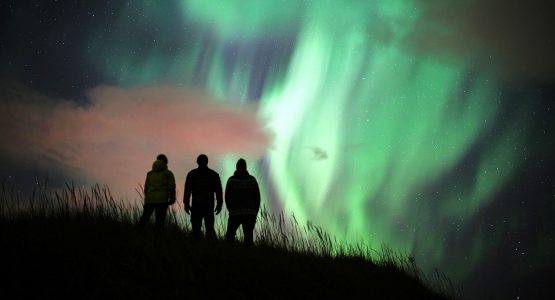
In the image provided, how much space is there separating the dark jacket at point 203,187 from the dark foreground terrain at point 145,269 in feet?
2.98

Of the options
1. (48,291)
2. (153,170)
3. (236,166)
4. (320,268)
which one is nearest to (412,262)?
(320,268)

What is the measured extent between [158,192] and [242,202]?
6.57 feet

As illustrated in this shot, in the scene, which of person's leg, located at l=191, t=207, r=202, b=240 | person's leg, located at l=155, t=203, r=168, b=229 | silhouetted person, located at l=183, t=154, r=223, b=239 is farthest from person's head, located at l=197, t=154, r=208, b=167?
person's leg, located at l=155, t=203, r=168, b=229

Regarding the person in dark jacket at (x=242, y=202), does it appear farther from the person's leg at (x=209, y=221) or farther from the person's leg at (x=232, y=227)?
the person's leg at (x=209, y=221)

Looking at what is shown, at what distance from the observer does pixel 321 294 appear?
28.2 feet

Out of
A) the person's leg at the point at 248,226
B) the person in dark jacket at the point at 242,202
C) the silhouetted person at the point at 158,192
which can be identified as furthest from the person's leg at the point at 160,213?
the person's leg at the point at 248,226

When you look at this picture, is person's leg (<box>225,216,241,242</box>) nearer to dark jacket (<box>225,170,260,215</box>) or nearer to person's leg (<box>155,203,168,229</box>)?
dark jacket (<box>225,170,260,215</box>)

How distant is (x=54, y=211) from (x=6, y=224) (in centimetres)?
159

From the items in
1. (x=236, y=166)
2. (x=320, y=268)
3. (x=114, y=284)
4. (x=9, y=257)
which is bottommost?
(x=320, y=268)

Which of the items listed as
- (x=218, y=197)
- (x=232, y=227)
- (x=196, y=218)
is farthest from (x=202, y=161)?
(x=232, y=227)

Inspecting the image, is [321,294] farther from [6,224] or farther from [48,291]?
[6,224]

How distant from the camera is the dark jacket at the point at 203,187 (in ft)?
37.3

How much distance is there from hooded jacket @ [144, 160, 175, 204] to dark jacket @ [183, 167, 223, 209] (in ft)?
1.41

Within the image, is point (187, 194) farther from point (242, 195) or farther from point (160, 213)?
point (242, 195)
